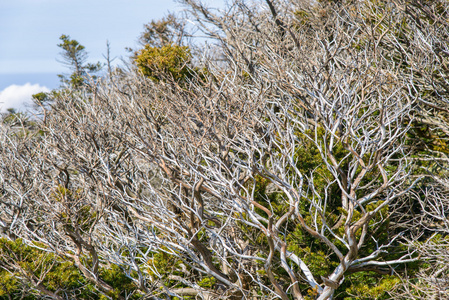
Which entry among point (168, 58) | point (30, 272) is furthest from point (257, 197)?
point (168, 58)

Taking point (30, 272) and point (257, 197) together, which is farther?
point (257, 197)

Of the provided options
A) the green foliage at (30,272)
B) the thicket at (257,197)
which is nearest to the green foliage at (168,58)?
the thicket at (257,197)

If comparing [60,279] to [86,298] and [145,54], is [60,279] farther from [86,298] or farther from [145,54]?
[145,54]

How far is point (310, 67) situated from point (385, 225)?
11.5 ft

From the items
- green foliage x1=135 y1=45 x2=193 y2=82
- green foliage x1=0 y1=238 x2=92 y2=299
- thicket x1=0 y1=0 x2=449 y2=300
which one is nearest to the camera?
thicket x1=0 y1=0 x2=449 y2=300

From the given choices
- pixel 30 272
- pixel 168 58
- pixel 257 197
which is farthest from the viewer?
pixel 168 58

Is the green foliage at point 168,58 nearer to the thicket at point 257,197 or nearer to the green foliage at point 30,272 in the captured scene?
the thicket at point 257,197

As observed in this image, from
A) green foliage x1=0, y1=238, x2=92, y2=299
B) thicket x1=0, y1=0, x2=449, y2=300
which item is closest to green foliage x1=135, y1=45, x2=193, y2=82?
thicket x1=0, y1=0, x2=449, y2=300

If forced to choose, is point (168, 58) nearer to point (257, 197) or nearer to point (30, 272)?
point (257, 197)

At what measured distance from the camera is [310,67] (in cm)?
816

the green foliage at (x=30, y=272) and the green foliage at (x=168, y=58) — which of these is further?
the green foliage at (x=168, y=58)

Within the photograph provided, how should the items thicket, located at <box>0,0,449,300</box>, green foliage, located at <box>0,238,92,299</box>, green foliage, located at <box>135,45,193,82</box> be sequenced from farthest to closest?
1. green foliage, located at <box>135,45,193,82</box>
2. green foliage, located at <box>0,238,92,299</box>
3. thicket, located at <box>0,0,449,300</box>

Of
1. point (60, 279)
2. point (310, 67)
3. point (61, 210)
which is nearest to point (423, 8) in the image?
point (310, 67)

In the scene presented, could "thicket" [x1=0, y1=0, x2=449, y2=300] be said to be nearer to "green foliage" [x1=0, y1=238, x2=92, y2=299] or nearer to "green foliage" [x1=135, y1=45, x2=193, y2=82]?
"green foliage" [x1=0, y1=238, x2=92, y2=299]
